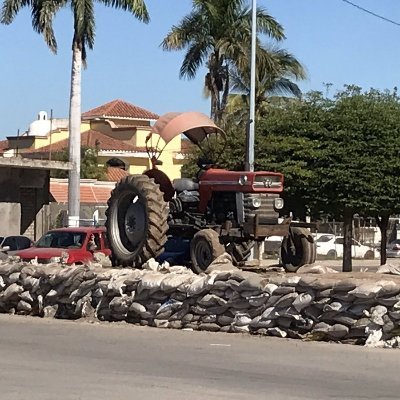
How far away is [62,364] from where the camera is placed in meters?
12.1

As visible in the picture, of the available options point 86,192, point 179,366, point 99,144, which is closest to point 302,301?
point 179,366

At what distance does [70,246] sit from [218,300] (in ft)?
28.0

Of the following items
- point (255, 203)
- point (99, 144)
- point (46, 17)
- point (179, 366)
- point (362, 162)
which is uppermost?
point (46, 17)

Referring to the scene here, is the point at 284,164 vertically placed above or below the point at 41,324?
above

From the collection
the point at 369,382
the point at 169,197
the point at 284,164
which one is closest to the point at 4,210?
the point at 284,164

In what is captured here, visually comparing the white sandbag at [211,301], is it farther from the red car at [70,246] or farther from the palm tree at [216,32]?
the palm tree at [216,32]

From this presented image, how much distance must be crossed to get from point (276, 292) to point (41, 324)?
14.6 ft

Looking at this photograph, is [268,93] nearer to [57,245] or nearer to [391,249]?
[391,249]

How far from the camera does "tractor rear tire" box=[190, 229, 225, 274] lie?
17.5 metres

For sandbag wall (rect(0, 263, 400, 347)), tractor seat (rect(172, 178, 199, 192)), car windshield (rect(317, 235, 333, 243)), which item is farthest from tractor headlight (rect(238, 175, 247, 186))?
car windshield (rect(317, 235, 333, 243))

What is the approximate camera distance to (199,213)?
61.6ft

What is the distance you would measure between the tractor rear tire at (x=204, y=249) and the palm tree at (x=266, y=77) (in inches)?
974

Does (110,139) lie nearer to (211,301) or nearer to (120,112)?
(120,112)

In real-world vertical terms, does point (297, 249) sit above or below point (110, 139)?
below
